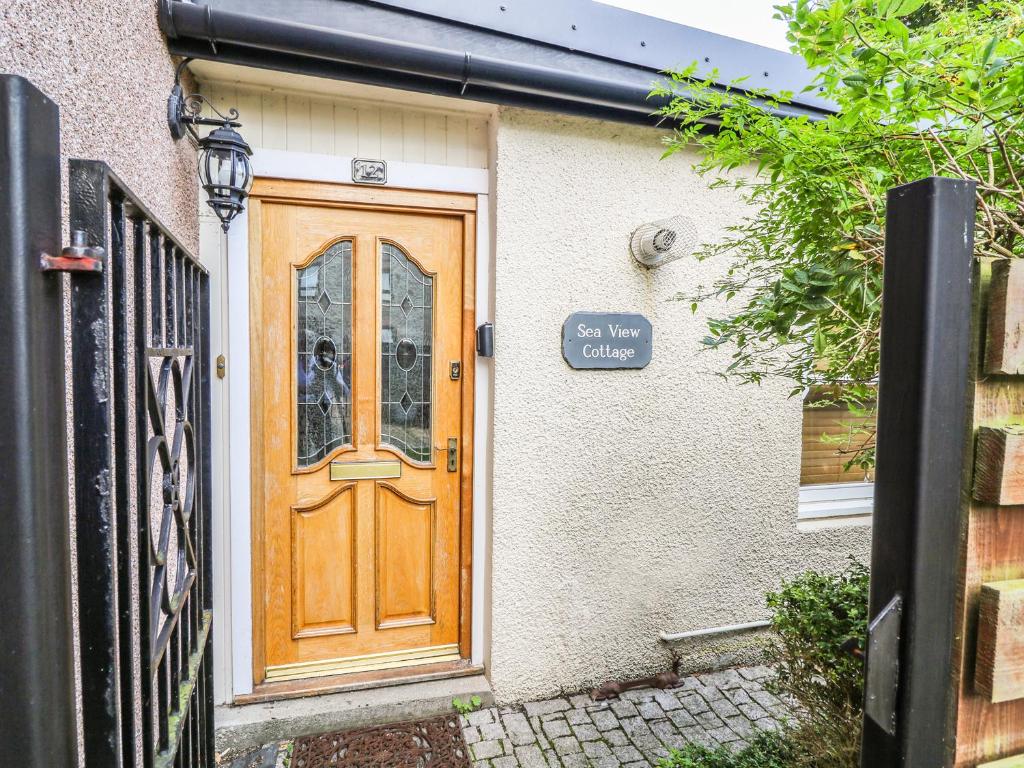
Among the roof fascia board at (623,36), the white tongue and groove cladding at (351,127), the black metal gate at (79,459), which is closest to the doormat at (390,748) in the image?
the black metal gate at (79,459)

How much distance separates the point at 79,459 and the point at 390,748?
2.39 meters

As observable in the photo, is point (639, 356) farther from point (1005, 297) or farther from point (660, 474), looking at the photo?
point (1005, 297)

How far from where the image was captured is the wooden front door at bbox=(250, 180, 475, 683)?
282 centimetres

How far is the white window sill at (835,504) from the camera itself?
373 centimetres

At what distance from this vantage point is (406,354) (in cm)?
302

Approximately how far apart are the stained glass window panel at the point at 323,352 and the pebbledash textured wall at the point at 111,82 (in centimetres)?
62

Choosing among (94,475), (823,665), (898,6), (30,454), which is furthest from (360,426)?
(898,6)

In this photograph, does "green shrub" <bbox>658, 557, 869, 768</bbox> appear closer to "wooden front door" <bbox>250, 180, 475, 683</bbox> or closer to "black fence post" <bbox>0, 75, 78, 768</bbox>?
"wooden front door" <bbox>250, 180, 475, 683</bbox>

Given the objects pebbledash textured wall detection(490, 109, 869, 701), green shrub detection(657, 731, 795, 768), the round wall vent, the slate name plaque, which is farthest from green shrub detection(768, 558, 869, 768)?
the round wall vent

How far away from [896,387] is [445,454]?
2.51 m

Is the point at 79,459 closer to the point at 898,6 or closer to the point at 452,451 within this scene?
the point at 898,6

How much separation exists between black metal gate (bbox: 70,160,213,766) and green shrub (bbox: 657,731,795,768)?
7.00 ft

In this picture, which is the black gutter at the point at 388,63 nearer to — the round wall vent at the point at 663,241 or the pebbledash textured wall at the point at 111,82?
the pebbledash textured wall at the point at 111,82

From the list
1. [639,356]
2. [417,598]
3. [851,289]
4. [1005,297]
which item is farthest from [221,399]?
[1005,297]
